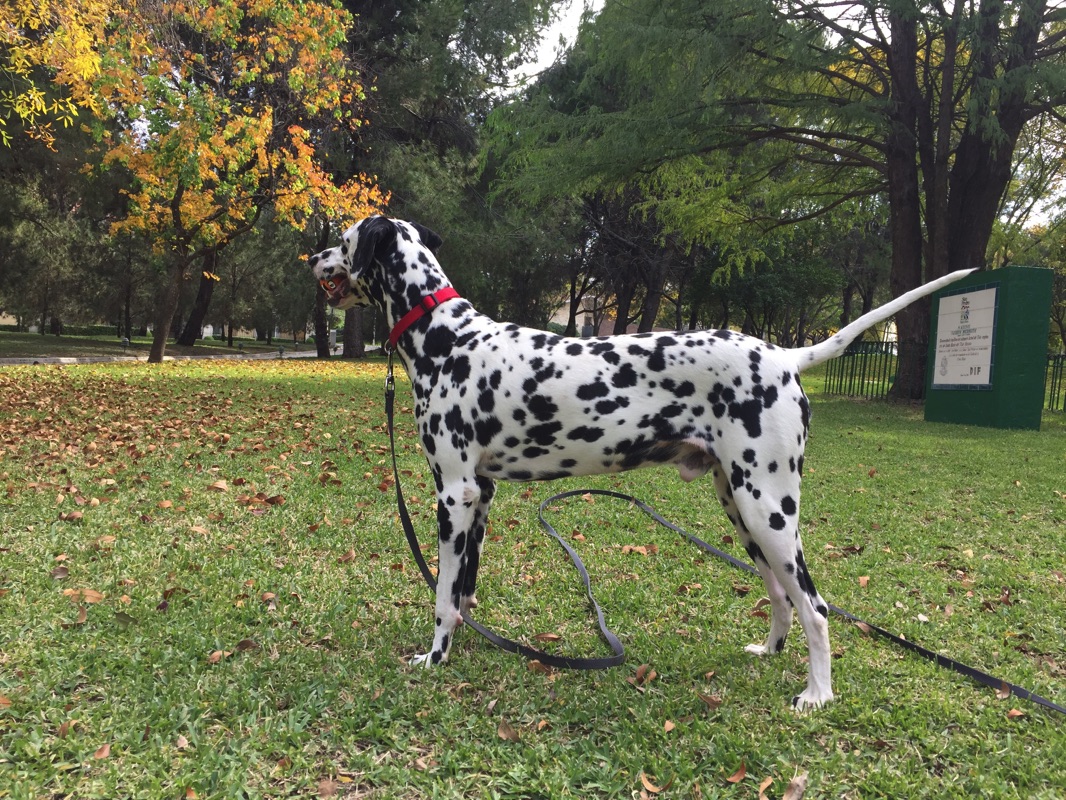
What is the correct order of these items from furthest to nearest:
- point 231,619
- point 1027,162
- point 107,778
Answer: point 1027,162 → point 231,619 → point 107,778

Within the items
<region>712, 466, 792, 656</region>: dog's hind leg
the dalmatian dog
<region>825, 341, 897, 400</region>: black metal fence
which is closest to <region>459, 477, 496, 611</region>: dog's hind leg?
the dalmatian dog

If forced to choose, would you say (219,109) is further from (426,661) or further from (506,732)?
(506,732)

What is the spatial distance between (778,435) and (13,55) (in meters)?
10.6

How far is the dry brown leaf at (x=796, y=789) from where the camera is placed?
7.79 ft

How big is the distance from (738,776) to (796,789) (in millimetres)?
203

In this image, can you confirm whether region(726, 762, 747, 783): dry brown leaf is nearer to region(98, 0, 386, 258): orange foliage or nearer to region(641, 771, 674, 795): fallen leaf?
region(641, 771, 674, 795): fallen leaf

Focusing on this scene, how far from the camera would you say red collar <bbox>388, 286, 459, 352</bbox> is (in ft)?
11.1

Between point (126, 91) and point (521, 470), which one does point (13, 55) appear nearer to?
point (126, 91)

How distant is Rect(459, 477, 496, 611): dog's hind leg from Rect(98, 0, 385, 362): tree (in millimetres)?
12132

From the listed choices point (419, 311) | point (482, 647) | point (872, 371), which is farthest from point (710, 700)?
point (872, 371)

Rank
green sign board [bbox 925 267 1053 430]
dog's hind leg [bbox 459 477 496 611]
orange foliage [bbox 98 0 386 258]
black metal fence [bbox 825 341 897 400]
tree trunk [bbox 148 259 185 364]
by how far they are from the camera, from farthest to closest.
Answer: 1. tree trunk [bbox 148 259 185 364]
2. black metal fence [bbox 825 341 897 400]
3. orange foliage [bbox 98 0 386 258]
4. green sign board [bbox 925 267 1053 430]
5. dog's hind leg [bbox 459 477 496 611]

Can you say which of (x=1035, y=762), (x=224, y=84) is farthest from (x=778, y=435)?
(x=224, y=84)

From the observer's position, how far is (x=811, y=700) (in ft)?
9.69

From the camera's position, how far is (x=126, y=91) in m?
13.3
